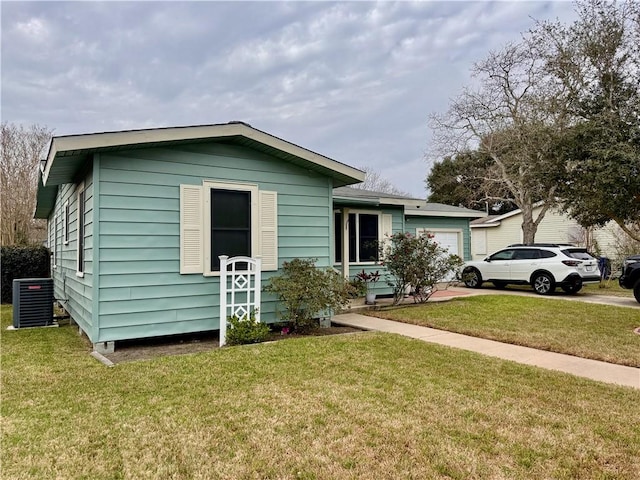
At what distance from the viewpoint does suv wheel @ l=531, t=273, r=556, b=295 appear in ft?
40.1

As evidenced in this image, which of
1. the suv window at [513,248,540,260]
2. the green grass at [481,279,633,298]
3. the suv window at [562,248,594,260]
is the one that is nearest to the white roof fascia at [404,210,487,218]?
the suv window at [513,248,540,260]

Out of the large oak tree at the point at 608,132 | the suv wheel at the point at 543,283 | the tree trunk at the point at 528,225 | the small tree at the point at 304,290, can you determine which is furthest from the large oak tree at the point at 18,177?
the tree trunk at the point at 528,225

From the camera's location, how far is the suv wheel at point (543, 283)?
12227mm

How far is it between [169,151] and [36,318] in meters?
4.45

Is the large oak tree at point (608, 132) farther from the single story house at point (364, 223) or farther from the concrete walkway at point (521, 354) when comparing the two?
the single story house at point (364, 223)

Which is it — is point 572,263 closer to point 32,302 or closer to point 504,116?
point 504,116

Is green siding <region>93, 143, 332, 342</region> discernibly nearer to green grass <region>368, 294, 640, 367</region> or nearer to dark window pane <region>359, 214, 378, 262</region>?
green grass <region>368, 294, 640, 367</region>

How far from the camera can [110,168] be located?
5.75 meters

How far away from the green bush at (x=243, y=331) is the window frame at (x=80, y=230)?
261 cm

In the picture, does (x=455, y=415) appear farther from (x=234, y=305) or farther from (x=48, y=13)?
(x=48, y=13)

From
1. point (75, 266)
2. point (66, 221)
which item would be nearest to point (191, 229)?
point (75, 266)

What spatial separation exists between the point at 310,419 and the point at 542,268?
11.3m

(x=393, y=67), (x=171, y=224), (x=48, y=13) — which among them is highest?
(x=393, y=67)

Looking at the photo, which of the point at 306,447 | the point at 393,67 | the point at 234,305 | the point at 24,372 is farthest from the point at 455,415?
the point at 393,67
